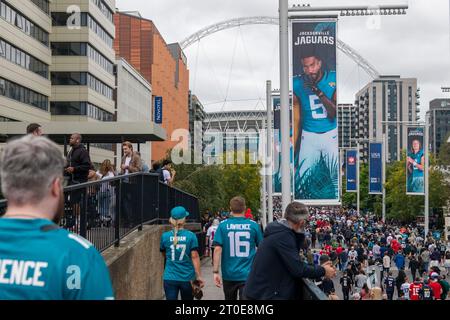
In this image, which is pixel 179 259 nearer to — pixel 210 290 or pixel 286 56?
pixel 210 290

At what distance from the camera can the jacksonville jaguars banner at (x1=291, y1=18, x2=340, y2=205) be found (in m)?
15.3

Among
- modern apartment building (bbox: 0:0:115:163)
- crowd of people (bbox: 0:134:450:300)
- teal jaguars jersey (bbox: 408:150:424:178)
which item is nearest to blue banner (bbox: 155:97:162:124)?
modern apartment building (bbox: 0:0:115:163)

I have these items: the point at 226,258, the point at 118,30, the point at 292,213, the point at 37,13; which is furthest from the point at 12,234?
the point at 118,30

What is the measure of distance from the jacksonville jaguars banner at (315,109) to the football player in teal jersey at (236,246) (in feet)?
24.5

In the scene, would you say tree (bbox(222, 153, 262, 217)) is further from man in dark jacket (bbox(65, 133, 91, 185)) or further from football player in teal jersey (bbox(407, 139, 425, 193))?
man in dark jacket (bbox(65, 133, 91, 185))

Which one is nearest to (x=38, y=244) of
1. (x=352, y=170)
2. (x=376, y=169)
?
(x=376, y=169)

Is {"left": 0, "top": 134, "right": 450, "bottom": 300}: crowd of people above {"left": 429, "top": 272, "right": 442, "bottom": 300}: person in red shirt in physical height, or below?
above

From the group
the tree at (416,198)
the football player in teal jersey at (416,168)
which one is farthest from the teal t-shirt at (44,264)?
the tree at (416,198)

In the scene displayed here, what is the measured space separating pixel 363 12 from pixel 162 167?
5.91 metres

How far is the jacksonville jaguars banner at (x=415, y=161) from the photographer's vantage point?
40.0m

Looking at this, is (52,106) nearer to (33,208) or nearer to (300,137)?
(300,137)

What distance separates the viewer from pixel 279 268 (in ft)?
19.5

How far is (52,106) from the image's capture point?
6675 cm

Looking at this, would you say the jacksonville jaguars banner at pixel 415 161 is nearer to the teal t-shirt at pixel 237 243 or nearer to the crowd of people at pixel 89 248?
the crowd of people at pixel 89 248
